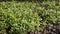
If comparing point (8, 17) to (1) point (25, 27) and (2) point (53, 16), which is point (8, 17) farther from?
(2) point (53, 16)

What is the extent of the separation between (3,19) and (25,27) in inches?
26.0

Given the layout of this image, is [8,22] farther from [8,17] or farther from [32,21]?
[32,21]

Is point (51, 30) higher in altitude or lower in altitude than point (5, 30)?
lower

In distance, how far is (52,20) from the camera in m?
5.50

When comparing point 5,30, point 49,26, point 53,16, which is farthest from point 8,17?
point 53,16

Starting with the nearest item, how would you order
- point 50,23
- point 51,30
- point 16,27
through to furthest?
point 16,27 < point 51,30 < point 50,23

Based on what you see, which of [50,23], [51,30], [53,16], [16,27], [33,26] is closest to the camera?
[16,27]

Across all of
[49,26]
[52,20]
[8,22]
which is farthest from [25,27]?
[52,20]

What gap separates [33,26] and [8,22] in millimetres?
678

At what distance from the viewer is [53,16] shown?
19.0ft

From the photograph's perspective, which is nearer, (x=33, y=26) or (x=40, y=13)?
(x=33, y=26)

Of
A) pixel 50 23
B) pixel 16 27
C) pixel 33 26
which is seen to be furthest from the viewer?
pixel 50 23

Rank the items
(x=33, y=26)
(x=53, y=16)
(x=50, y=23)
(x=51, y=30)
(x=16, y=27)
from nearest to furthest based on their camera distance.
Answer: (x=16, y=27) → (x=33, y=26) → (x=51, y=30) → (x=50, y=23) → (x=53, y=16)

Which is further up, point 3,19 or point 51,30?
point 3,19
